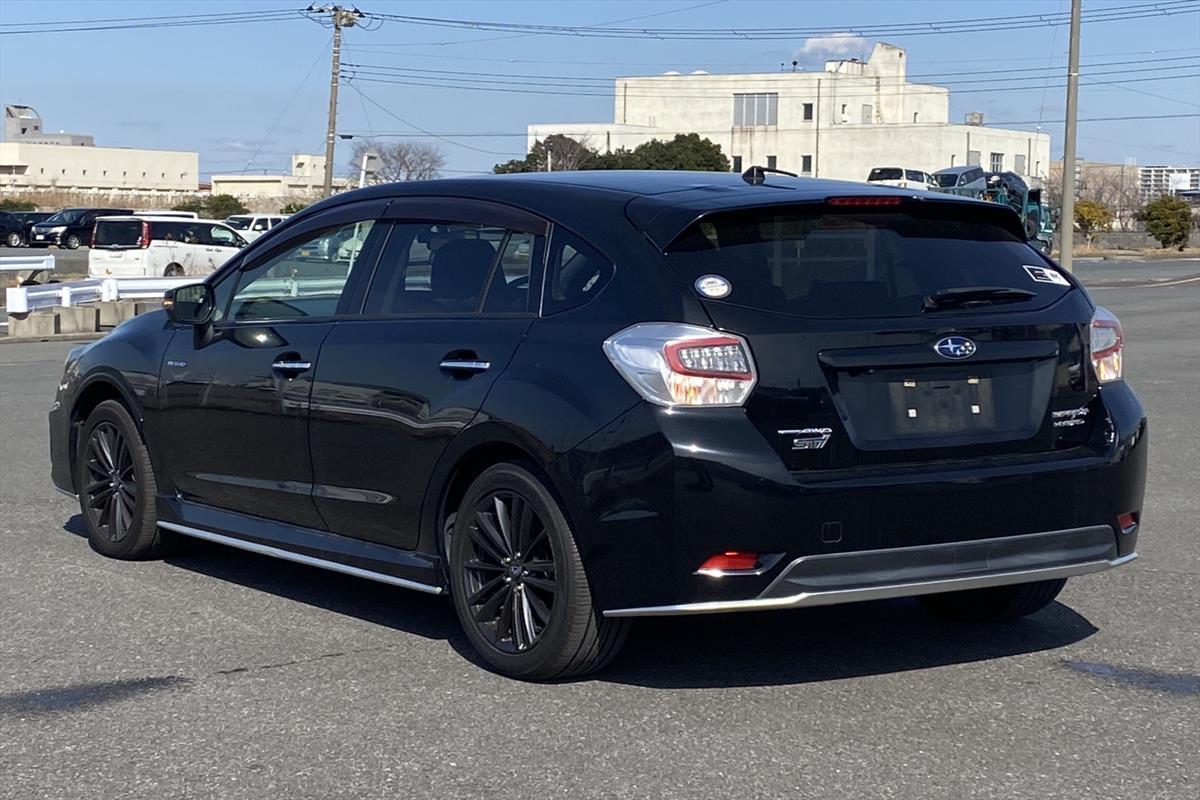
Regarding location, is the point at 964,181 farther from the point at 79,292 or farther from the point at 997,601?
the point at 997,601

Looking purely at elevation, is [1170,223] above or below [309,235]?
above

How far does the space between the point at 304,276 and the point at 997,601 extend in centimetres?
312

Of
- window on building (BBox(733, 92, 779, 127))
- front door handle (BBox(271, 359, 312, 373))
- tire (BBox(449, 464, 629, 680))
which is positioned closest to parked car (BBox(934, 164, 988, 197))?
front door handle (BBox(271, 359, 312, 373))

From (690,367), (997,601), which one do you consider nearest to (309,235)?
(690,367)

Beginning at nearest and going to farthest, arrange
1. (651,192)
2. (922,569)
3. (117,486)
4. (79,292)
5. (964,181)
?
(922,569) → (651,192) → (117,486) → (79,292) → (964,181)

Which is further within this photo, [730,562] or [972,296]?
[972,296]

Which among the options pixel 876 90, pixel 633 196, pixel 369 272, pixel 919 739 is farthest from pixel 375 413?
pixel 876 90

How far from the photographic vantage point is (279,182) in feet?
445

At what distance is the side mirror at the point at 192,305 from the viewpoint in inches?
278

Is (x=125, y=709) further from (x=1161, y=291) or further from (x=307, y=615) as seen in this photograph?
(x=1161, y=291)

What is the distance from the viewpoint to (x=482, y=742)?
4.81 meters

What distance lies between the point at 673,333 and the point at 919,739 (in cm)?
140

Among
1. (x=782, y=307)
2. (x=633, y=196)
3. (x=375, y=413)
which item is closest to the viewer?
(x=782, y=307)

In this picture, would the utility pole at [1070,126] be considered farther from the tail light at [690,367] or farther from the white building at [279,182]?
the white building at [279,182]
